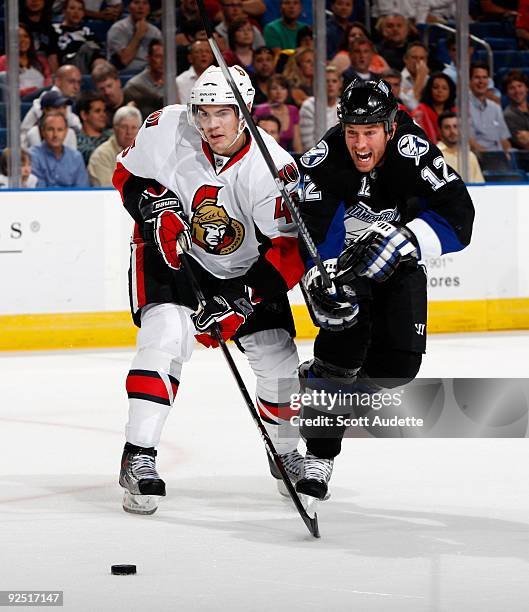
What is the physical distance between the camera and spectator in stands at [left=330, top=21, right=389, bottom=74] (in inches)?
320

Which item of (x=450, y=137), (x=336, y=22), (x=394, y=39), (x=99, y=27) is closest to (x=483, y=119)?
(x=450, y=137)

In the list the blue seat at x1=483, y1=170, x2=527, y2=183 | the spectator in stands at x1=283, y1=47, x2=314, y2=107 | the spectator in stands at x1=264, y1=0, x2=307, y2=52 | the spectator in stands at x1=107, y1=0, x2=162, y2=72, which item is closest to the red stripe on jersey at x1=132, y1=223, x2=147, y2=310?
the spectator in stands at x1=107, y1=0, x2=162, y2=72

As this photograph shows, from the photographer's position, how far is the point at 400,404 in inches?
165

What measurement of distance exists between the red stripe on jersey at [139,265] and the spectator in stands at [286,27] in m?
4.32

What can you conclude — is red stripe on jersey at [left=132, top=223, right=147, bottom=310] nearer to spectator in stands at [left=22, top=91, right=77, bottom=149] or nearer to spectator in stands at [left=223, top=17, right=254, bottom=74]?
spectator in stands at [left=22, top=91, right=77, bottom=149]

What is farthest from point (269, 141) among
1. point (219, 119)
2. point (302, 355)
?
point (302, 355)

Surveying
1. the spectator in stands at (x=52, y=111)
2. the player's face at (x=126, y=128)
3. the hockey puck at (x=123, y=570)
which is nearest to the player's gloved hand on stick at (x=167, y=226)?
the hockey puck at (x=123, y=570)

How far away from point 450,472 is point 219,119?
4.03 feet

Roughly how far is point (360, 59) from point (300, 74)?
453 millimetres

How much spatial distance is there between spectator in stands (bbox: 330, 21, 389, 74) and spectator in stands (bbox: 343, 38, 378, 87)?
21 mm

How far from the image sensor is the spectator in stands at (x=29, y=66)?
24.1ft

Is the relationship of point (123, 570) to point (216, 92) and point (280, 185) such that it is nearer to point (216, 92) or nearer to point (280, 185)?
point (280, 185)

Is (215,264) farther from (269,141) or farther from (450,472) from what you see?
(450,472)

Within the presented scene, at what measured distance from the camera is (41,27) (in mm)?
7523
